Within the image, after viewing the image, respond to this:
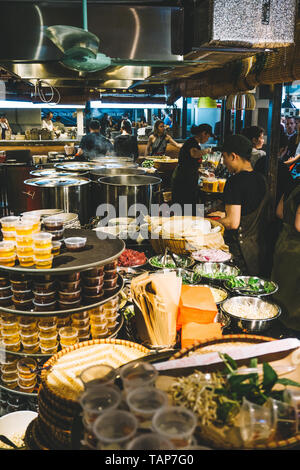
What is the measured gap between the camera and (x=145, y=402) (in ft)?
3.69

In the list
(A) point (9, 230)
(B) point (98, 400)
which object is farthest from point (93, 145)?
(B) point (98, 400)

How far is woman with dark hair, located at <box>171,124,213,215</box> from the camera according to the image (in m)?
6.28

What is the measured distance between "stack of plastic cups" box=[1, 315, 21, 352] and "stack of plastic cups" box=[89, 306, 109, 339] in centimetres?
45

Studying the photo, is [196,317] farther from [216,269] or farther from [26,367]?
[26,367]

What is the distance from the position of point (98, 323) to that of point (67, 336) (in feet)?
0.65

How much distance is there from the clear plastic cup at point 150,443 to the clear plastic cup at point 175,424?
0.01 meters

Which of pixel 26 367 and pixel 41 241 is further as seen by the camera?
pixel 26 367

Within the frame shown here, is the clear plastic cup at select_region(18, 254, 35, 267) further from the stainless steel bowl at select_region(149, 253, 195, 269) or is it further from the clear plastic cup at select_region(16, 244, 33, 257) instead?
the stainless steel bowl at select_region(149, 253, 195, 269)

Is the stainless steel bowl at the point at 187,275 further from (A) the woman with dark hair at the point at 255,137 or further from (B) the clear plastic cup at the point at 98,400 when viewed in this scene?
(A) the woman with dark hair at the point at 255,137

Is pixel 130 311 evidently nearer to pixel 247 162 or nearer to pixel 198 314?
pixel 198 314

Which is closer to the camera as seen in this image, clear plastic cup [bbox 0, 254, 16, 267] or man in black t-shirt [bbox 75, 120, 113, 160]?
clear plastic cup [bbox 0, 254, 16, 267]

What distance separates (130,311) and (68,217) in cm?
119

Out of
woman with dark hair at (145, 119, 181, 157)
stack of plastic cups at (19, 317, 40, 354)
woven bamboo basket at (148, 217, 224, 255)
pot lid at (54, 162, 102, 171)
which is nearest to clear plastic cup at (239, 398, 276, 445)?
stack of plastic cups at (19, 317, 40, 354)

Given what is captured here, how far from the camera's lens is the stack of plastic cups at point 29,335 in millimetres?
2270
